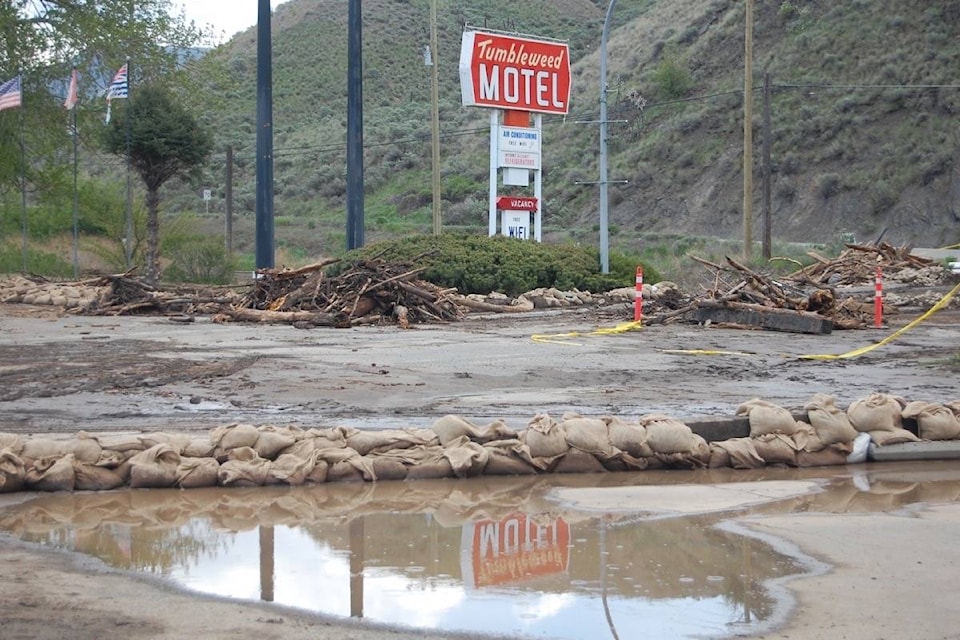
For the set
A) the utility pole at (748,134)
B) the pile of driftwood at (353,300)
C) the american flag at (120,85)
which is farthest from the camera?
the utility pole at (748,134)

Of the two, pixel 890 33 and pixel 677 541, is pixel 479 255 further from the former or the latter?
pixel 890 33

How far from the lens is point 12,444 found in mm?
8156

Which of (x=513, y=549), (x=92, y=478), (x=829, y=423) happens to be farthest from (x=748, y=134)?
(x=513, y=549)

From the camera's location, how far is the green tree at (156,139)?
36750mm

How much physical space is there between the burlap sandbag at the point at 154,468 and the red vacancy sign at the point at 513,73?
25.5m

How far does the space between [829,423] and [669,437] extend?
1.41 meters

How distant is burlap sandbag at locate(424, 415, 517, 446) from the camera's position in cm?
891

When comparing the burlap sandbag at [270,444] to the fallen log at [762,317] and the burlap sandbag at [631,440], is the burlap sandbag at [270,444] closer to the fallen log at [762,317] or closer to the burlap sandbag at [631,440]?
the burlap sandbag at [631,440]

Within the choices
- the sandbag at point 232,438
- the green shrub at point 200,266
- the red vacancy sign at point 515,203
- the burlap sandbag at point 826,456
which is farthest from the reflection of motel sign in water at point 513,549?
the green shrub at point 200,266

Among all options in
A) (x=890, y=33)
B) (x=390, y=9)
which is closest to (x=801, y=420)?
(x=890, y=33)

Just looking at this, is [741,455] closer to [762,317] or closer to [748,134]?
[762,317]

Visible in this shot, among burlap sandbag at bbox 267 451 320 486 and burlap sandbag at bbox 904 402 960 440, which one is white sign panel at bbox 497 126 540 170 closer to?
burlap sandbag at bbox 904 402 960 440

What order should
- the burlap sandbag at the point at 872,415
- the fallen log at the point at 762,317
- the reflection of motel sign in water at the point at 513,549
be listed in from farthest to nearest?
the fallen log at the point at 762,317 < the burlap sandbag at the point at 872,415 < the reflection of motel sign in water at the point at 513,549

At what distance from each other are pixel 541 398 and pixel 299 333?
9040mm
